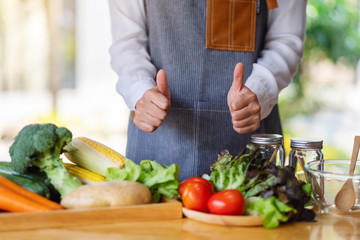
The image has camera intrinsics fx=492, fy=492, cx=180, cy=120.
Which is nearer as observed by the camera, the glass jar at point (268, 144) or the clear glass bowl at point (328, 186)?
the clear glass bowl at point (328, 186)

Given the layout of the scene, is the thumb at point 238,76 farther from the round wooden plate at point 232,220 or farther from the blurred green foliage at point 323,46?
the blurred green foliage at point 323,46

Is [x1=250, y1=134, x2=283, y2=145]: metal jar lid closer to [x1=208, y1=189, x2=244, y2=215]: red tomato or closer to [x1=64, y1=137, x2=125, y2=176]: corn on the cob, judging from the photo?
[x1=208, y1=189, x2=244, y2=215]: red tomato

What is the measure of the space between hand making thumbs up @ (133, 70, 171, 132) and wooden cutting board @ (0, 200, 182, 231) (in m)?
0.54

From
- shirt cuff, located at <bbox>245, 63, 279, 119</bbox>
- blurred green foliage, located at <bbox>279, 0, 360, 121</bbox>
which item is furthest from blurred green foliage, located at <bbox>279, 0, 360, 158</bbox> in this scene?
shirt cuff, located at <bbox>245, 63, 279, 119</bbox>

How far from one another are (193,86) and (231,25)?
0.34 m

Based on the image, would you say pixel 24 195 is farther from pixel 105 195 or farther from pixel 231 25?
pixel 231 25

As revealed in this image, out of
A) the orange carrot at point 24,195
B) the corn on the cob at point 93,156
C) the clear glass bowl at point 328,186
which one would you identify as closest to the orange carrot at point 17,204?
the orange carrot at point 24,195

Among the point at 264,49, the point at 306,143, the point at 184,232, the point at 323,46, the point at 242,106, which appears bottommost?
the point at 184,232

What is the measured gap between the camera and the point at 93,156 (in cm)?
168

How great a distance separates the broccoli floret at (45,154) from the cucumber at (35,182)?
0.02 m

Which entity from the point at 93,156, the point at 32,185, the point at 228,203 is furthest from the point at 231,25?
the point at 32,185

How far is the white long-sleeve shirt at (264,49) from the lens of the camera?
7.36 feet

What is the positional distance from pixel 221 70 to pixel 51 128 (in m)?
0.98

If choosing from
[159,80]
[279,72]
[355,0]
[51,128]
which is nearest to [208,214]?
[51,128]
